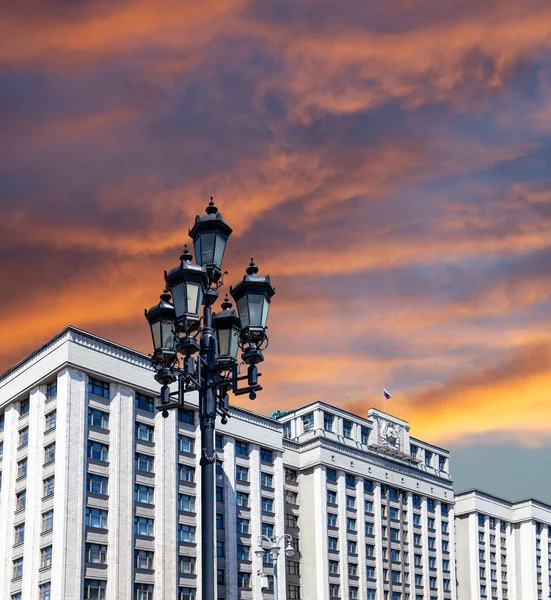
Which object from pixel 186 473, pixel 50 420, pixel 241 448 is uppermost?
pixel 50 420

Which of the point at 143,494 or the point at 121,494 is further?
the point at 143,494

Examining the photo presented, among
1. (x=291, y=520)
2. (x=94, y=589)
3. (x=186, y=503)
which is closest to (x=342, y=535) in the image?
(x=291, y=520)

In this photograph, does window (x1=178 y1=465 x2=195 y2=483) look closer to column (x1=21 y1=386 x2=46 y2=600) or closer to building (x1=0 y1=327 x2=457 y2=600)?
building (x1=0 y1=327 x2=457 y2=600)

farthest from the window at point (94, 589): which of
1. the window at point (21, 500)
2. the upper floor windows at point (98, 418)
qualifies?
the upper floor windows at point (98, 418)

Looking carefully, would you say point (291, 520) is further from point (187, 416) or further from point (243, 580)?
point (187, 416)

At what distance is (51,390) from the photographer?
237ft

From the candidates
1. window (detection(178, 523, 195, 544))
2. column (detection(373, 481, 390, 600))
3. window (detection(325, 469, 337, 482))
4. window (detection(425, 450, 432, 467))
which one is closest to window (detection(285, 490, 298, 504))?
window (detection(325, 469, 337, 482))

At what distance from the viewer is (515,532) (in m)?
129

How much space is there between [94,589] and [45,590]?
344cm

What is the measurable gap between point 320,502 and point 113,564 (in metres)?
29.8

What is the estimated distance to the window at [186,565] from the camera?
74688 millimetres

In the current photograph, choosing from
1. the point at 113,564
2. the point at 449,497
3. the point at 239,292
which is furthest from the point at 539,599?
the point at 239,292

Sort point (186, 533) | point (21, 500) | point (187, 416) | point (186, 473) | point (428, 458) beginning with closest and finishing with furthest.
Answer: point (21, 500)
point (186, 533)
point (186, 473)
point (187, 416)
point (428, 458)

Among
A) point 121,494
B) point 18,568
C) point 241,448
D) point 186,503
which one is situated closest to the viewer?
point 18,568
